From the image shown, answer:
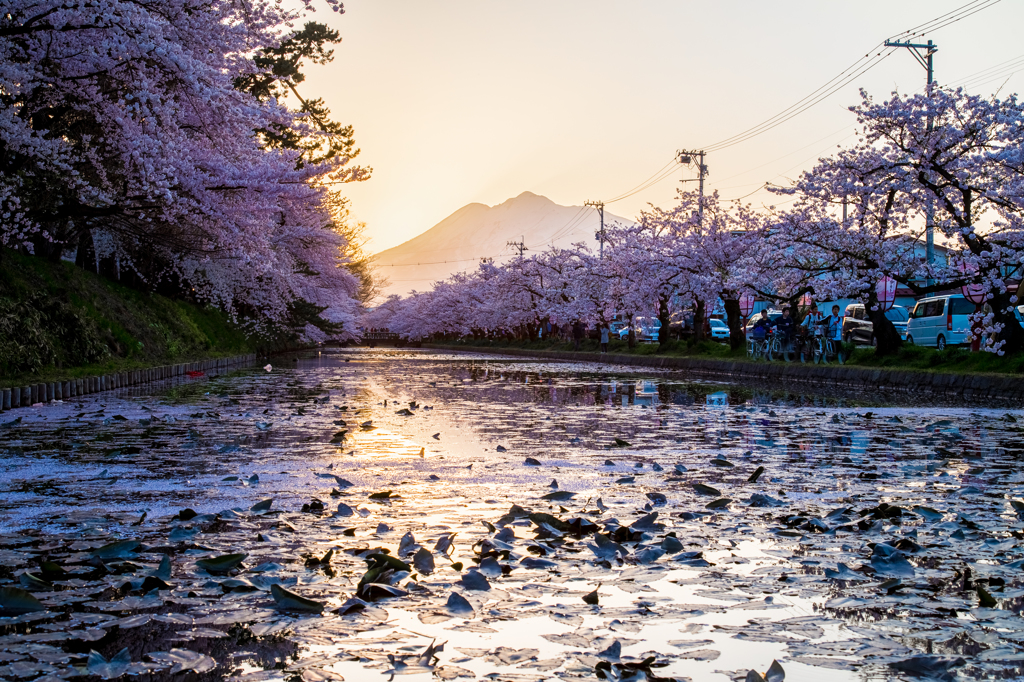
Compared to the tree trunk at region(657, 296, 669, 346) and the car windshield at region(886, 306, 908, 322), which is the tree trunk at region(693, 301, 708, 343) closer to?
the tree trunk at region(657, 296, 669, 346)

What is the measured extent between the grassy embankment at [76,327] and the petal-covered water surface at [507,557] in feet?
20.0

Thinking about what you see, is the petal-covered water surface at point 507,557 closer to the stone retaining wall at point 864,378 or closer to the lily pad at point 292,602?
the lily pad at point 292,602

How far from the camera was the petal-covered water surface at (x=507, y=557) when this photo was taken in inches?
119

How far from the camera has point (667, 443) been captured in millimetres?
9242

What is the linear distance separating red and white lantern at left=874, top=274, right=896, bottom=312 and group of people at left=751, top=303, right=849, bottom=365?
3.56 feet

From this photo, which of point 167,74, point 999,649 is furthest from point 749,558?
point 167,74

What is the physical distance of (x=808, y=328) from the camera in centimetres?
2612

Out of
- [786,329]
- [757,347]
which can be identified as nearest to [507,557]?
[786,329]

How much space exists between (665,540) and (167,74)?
1521cm

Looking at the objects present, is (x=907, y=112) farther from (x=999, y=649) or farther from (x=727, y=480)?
(x=999, y=649)

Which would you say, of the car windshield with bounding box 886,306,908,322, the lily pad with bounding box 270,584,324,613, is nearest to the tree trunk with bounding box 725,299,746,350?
the car windshield with bounding box 886,306,908,322

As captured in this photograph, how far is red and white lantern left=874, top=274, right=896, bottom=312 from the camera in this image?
992 inches

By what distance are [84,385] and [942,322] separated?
2601 centimetres

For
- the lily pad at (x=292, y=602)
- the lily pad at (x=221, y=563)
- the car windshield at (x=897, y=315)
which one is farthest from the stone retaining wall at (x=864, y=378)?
the lily pad at (x=292, y=602)
